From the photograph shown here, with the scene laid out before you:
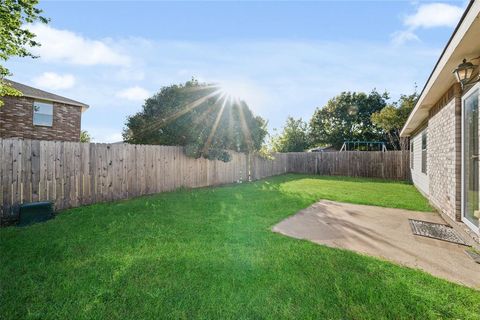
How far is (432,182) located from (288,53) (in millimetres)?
5610

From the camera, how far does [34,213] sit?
4281 millimetres

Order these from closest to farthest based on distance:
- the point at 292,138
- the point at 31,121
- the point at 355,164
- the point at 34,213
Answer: the point at 34,213, the point at 31,121, the point at 355,164, the point at 292,138

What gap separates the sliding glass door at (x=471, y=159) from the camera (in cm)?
340

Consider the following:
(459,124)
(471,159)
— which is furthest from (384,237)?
(459,124)

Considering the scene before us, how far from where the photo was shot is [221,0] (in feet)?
21.0

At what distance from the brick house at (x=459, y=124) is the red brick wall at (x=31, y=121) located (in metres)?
17.5

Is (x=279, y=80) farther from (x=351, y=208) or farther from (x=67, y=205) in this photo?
(x=67, y=205)

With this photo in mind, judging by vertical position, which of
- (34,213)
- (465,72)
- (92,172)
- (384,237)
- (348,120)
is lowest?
(384,237)

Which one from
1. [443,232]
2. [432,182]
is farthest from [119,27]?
[432,182]

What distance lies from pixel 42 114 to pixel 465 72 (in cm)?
1796

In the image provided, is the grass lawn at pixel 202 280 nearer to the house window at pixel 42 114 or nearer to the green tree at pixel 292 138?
the house window at pixel 42 114

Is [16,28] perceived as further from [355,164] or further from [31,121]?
[355,164]

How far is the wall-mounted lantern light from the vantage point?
3279 mm

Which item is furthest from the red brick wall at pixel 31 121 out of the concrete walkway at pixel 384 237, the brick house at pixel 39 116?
the concrete walkway at pixel 384 237
